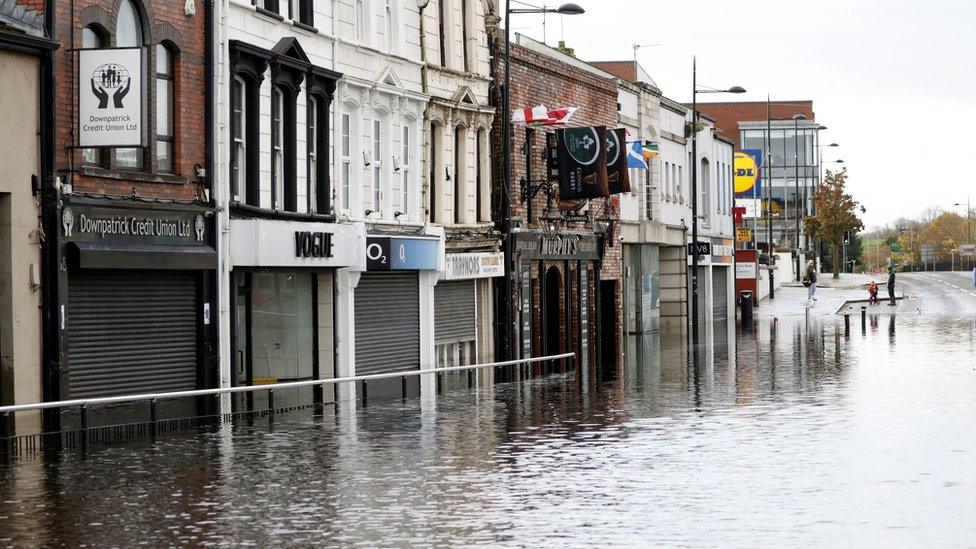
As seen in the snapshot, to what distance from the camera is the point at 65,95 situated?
2677cm

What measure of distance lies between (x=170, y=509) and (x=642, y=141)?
4863 cm

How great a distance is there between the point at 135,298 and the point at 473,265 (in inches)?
678

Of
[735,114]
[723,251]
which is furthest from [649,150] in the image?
[735,114]

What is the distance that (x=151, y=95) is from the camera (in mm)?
29391

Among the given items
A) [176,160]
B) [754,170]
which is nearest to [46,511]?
[176,160]

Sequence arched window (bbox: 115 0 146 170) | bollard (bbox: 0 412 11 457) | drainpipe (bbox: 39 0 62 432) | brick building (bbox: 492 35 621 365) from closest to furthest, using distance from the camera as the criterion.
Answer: bollard (bbox: 0 412 11 457) → drainpipe (bbox: 39 0 62 432) → arched window (bbox: 115 0 146 170) → brick building (bbox: 492 35 621 365)

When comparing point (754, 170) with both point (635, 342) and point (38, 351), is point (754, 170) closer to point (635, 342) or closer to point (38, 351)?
point (635, 342)

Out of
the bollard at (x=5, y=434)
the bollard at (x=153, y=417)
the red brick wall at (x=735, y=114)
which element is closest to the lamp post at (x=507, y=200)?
the bollard at (x=153, y=417)

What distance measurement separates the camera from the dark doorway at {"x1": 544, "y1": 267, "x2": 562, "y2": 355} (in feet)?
176

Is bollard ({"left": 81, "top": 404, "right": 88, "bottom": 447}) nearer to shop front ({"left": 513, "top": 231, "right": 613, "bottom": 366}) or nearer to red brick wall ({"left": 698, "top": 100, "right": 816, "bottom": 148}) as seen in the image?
shop front ({"left": 513, "top": 231, "right": 613, "bottom": 366})

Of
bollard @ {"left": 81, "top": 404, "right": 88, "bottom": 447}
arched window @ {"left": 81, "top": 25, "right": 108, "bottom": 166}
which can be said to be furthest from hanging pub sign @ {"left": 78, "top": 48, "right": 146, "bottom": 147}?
bollard @ {"left": 81, "top": 404, "right": 88, "bottom": 447}

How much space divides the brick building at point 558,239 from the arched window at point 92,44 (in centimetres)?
2011

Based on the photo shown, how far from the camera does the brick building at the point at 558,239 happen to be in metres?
49.7

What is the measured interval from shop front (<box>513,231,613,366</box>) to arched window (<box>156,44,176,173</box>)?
719 inches
